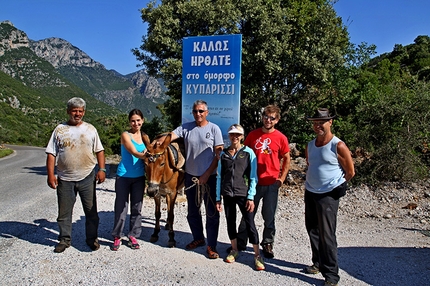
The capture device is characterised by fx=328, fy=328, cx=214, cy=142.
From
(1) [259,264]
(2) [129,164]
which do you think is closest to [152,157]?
(2) [129,164]

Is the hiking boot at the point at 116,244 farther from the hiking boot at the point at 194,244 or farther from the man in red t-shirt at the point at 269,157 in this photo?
the man in red t-shirt at the point at 269,157

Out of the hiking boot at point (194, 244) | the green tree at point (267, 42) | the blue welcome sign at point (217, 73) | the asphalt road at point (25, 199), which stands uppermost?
the green tree at point (267, 42)

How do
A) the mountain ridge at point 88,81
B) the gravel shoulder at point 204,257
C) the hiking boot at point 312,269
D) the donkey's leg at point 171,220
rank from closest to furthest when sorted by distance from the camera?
the gravel shoulder at point 204,257
the hiking boot at point 312,269
the donkey's leg at point 171,220
the mountain ridge at point 88,81

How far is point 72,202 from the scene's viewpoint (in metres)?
4.46

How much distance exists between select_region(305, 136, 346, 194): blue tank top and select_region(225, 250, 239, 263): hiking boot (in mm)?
1382

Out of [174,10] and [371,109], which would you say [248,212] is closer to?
[371,109]

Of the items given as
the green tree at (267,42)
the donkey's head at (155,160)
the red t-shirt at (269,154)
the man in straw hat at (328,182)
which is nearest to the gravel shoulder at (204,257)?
the man in straw hat at (328,182)

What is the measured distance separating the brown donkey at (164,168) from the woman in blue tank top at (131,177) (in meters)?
0.13

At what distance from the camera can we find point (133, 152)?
4293mm

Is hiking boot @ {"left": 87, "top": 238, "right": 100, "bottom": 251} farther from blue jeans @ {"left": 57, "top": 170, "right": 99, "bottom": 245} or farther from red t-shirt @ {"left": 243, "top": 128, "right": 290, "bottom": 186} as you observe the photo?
red t-shirt @ {"left": 243, "top": 128, "right": 290, "bottom": 186}

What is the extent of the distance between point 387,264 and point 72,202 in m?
4.21

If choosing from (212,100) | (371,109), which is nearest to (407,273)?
(212,100)

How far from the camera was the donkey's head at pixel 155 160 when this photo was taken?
4.28 m

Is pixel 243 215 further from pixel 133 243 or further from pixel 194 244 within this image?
pixel 133 243
